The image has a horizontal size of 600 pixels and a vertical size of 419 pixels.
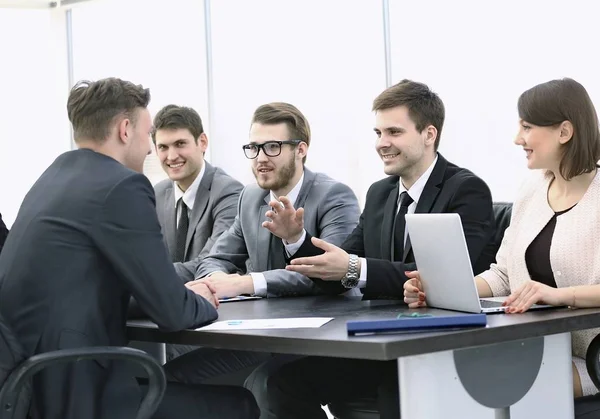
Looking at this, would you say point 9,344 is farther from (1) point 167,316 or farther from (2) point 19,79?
(2) point 19,79

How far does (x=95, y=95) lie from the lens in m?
2.86

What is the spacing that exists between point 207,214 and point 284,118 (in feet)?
2.50

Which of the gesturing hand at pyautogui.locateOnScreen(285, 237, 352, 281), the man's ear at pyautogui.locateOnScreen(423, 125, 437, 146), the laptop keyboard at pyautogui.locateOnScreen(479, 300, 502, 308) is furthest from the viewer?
the man's ear at pyautogui.locateOnScreen(423, 125, 437, 146)

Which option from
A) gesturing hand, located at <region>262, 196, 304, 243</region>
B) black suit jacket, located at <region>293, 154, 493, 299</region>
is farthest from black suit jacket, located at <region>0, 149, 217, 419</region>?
black suit jacket, located at <region>293, 154, 493, 299</region>

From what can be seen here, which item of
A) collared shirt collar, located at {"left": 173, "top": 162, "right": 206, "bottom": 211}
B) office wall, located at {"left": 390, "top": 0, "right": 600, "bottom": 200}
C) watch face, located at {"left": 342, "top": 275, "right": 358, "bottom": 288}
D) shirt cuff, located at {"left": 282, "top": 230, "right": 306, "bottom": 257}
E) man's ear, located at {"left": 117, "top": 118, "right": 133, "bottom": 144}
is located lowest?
watch face, located at {"left": 342, "top": 275, "right": 358, "bottom": 288}

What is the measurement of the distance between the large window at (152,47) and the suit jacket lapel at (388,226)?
385 cm

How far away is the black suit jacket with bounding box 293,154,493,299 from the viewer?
3.27m

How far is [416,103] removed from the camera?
12.5ft

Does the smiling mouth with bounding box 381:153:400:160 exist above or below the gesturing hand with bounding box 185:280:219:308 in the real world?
above

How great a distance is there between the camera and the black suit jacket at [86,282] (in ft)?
8.38

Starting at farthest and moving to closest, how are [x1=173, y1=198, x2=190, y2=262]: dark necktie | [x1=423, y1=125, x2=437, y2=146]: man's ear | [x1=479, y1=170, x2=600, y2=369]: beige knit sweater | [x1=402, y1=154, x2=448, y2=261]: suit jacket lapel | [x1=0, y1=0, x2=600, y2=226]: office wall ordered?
[x1=0, y1=0, x2=600, y2=226]: office wall → [x1=173, y1=198, x2=190, y2=262]: dark necktie → [x1=423, y1=125, x2=437, y2=146]: man's ear → [x1=402, y1=154, x2=448, y2=261]: suit jacket lapel → [x1=479, y1=170, x2=600, y2=369]: beige knit sweater

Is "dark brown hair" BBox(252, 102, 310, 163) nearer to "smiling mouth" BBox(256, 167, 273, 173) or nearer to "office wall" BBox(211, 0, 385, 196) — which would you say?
"smiling mouth" BBox(256, 167, 273, 173)

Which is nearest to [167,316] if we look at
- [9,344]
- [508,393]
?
[9,344]

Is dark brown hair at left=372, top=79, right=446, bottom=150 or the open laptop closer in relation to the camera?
the open laptop
